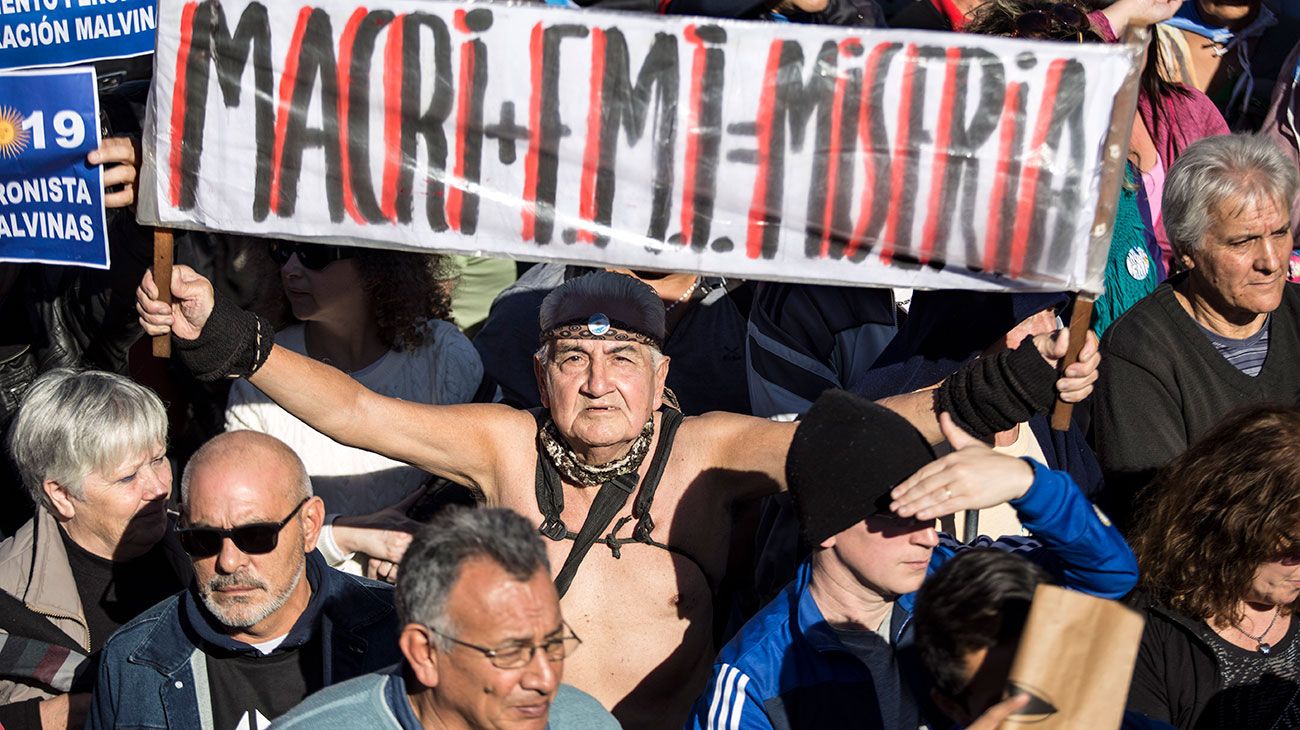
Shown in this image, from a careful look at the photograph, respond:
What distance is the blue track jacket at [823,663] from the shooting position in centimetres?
316

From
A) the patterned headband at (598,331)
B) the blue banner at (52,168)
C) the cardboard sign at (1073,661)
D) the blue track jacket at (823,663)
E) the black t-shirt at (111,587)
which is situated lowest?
the black t-shirt at (111,587)

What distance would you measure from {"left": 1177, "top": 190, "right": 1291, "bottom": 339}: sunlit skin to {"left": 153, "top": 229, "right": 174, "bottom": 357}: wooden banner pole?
9.59ft

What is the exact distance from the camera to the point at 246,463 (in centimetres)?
367

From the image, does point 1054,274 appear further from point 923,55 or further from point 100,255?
point 100,255

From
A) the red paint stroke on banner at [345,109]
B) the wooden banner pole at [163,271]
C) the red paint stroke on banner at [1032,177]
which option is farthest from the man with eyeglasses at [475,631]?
the red paint stroke on banner at [1032,177]

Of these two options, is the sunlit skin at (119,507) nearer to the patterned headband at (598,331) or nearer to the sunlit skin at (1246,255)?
the patterned headband at (598,331)

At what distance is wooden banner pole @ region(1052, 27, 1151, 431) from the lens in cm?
346

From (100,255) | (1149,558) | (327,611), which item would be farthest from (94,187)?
(1149,558)

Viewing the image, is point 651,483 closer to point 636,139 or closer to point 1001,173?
point 636,139

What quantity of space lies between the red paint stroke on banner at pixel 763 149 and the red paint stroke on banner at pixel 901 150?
0.96 feet

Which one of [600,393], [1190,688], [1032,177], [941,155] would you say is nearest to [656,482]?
[600,393]

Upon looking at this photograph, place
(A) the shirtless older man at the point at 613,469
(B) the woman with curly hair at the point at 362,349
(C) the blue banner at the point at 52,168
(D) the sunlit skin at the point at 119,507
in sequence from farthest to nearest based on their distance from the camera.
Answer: (B) the woman with curly hair at the point at 362,349 < (D) the sunlit skin at the point at 119,507 < (A) the shirtless older man at the point at 613,469 < (C) the blue banner at the point at 52,168

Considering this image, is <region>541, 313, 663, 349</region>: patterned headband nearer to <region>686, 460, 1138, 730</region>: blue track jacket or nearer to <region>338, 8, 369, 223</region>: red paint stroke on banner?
→ <region>338, 8, 369, 223</region>: red paint stroke on banner

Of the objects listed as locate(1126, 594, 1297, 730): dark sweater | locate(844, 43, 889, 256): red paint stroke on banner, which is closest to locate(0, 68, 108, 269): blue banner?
locate(844, 43, 889, 256): red paint stroke on banner
